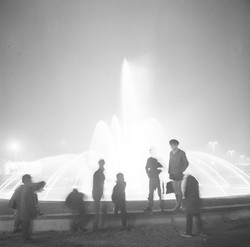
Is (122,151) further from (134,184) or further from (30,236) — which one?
(30,236)

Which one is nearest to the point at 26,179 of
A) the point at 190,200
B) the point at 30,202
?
the point at 30,202

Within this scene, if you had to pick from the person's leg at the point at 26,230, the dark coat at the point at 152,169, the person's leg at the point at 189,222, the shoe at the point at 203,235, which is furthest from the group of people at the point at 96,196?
the dark coat at the point at 152,169

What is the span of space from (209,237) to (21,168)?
73.9 meters

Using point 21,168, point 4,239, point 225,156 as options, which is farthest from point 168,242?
point 225,156

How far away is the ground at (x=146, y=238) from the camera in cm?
799

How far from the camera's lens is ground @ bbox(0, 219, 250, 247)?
7.99 meters

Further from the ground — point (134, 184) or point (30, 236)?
point (134, 184)

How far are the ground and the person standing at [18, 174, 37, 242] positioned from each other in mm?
388

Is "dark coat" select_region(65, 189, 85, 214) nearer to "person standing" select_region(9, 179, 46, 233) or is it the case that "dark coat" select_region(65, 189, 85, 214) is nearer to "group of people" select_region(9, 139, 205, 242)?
"group of people" select_region(9, 139, 205, 242)

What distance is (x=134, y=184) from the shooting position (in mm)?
24266

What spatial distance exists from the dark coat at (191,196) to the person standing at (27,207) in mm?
4711

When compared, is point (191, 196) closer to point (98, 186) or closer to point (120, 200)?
point (120, 200)

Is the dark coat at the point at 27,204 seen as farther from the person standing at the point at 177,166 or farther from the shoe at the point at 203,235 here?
the shoe at the point at 203,235

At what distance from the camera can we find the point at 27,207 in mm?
8641
